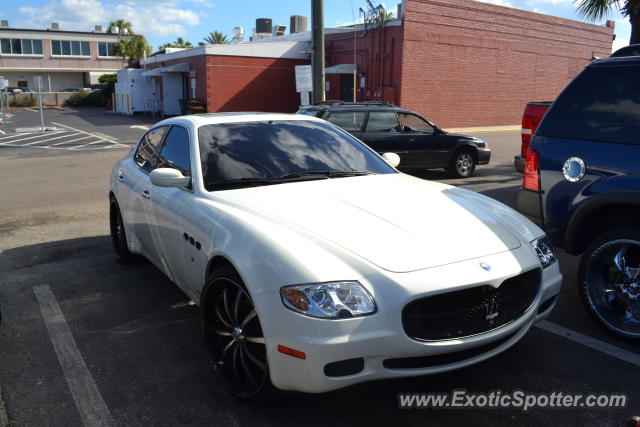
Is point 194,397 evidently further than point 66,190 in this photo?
No

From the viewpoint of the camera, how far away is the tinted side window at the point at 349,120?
34.8 feet

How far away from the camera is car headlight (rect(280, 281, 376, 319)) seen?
2.54 meters

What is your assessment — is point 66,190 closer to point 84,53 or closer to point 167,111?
point 167,111

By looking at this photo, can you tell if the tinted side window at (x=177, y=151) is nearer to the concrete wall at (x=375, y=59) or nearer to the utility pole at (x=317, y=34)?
the utility pole at (x=317, y=34)

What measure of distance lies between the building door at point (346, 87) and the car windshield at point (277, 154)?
24940 millimetres

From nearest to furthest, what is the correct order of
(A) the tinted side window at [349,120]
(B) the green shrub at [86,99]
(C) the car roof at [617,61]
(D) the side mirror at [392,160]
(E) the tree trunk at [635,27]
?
(C) the car roof at [617,61] < (D) the side mirror at [392,160] < (E) the tree trunk at [635,27] < (A) the tinted side window at [349,120] < (B) the green shrub at [86,99]

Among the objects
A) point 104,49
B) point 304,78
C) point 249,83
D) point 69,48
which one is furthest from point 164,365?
point 104,49

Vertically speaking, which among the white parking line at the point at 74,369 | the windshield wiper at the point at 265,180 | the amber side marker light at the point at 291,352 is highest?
the windshield wiper at the point at 265,180

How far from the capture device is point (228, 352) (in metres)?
3.13

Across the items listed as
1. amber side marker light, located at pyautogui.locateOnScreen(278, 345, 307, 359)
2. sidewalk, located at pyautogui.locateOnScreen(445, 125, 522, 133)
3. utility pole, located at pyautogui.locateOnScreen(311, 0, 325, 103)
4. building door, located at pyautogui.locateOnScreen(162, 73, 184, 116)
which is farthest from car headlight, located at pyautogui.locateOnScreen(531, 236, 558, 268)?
building door, located at pyautogui.locateOnScreen(162, 73, 184, 116)

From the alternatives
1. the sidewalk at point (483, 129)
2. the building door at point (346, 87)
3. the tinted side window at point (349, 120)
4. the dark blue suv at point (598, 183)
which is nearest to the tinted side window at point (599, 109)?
the dark blue suv at point (598, 183)

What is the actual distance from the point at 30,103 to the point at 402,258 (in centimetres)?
5492

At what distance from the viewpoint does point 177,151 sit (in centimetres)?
429

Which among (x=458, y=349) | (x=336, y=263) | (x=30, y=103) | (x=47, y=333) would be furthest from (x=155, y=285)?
(x=30, y=103)
